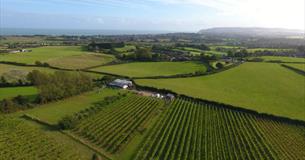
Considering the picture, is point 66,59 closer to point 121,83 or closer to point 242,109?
point 121,83

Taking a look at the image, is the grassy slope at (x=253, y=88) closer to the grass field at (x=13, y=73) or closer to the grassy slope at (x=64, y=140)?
the grass field at (x=13, y=73)

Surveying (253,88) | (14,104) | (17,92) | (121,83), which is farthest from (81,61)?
(253,88)

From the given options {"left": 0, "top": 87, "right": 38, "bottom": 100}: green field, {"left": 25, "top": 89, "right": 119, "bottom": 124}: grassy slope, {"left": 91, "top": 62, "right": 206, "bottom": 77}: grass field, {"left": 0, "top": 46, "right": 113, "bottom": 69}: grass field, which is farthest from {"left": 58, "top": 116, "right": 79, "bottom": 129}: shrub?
{"left": 0, "top": 46, "right": 113, "bottom": 69}: grass field

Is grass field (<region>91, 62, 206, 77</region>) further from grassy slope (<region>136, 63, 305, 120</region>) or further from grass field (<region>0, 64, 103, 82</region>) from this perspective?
grassy slope (<region>136, 63, 305, 120</region>)

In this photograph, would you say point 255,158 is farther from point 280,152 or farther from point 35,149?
point 35,149

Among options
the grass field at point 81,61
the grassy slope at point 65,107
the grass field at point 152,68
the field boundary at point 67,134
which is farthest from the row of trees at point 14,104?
the grass field at point 81,61

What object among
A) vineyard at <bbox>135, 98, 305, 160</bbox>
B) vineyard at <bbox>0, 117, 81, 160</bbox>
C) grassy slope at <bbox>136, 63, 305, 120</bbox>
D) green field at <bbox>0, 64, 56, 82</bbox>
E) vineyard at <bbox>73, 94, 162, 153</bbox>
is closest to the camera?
vineyard at <bbox>0, 117, 81, 160</bbox>
